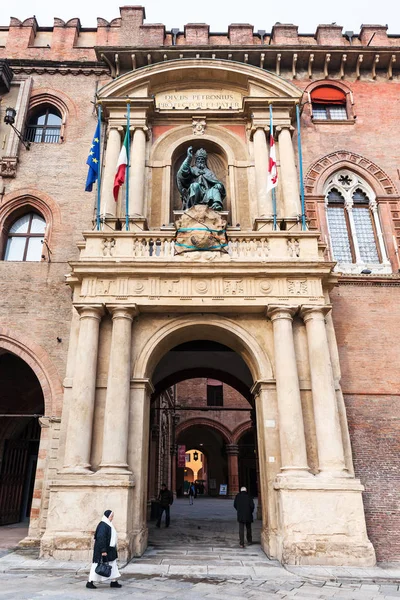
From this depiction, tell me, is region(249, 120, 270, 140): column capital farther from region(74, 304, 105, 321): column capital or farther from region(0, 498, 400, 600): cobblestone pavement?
A: region(0, 498, 400, 600): cobblestone pavement

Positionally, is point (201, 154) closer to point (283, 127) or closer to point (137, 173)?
point (137, 173)

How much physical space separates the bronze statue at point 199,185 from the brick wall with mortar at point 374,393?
4.54 m

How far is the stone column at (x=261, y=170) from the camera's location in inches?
535

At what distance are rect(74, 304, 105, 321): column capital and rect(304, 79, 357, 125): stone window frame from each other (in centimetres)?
1048

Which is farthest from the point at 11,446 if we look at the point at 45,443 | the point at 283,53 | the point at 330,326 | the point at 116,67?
the point at 283,53

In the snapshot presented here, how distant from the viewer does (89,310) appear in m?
11.1

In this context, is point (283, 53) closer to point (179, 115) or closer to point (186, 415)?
point (179, 115)

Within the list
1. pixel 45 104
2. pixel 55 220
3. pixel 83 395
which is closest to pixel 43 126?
pixel 45 104

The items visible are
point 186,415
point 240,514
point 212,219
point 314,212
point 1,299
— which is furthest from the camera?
point 186,415

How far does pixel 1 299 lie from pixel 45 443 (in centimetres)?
440

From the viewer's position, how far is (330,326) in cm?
1189

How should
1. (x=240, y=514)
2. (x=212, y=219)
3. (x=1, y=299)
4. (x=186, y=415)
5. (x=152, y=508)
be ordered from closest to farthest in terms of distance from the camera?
(x=240, y=514) → (x=212, y=219) → (x=1, y=299) → (x=152, y=508) → (x=186, y=415)

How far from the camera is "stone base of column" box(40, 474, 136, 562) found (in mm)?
9086

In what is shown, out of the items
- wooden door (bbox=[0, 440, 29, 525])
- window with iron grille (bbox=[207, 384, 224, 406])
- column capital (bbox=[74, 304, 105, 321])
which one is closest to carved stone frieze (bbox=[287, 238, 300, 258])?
column capital (bbox=[74, 304, 105, 321])
